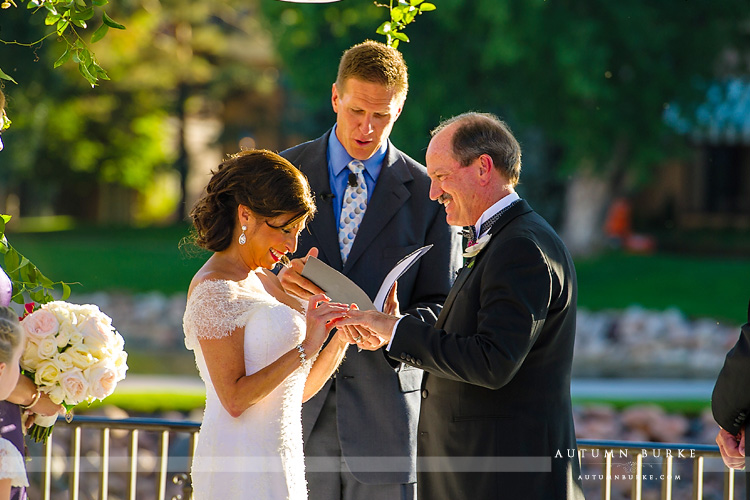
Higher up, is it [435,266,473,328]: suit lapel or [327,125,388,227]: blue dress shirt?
[327,125,388,227]: blue dress shirt

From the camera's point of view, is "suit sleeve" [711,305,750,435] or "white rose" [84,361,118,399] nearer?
"suit sleeve" [711,305,750,435]

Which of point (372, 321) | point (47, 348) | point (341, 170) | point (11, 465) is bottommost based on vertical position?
point (11, 465)

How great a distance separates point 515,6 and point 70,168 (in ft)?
58.5

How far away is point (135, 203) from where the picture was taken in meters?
35.0

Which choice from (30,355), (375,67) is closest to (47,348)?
(30,355)

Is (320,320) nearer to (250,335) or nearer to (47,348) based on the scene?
(250,335)

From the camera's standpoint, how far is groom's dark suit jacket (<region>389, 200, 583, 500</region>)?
2744 mm

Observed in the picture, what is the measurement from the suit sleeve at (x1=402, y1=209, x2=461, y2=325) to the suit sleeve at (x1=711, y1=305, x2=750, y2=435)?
1106 mm

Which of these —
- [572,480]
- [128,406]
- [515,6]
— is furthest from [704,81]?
[572,480]

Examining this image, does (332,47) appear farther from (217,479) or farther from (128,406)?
(217,479)

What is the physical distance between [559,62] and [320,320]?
15.1 metres

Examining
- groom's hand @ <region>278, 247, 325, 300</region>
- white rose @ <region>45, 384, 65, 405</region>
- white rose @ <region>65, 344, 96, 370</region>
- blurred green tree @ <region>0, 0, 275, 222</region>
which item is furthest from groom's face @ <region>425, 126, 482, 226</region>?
blurred green tree @ <region>0, 0, 275, 222</region>

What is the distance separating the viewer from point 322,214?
3.75m

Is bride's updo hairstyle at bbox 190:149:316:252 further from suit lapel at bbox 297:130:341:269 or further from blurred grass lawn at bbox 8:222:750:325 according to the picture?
blurred grass lawn at bbox 8:222:750:325
